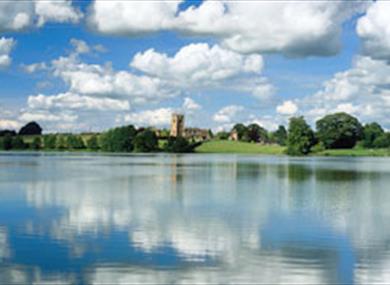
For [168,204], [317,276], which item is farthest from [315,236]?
[168,204]

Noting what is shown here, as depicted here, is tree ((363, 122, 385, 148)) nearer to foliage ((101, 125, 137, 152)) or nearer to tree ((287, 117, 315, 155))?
tree ((287, 117, 315, 155))

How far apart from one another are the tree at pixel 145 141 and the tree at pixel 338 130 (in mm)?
49970

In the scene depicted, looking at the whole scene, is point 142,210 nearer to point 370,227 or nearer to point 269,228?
point 269,228

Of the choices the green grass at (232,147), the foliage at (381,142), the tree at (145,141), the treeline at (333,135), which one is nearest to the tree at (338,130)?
the treeline at (333,135)

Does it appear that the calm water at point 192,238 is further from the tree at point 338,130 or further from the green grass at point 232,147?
the green grass at point 232,147

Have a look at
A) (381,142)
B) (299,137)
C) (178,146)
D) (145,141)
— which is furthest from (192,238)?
(381,142)

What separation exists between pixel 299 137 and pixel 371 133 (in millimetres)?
49483

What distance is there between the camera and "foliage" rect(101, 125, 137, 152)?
187250mm

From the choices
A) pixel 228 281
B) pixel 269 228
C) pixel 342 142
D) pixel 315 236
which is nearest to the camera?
pixel 228 281

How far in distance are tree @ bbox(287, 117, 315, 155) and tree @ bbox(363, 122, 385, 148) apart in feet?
120

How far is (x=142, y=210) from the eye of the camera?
89.9 feet

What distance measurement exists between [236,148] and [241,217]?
16472cm

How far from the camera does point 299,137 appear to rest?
144 meters

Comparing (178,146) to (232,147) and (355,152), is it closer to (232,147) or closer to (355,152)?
(232,147)
